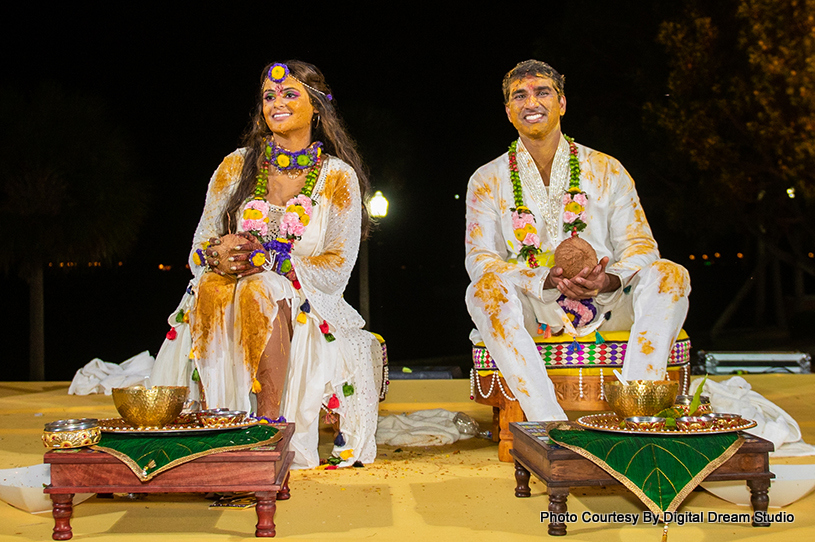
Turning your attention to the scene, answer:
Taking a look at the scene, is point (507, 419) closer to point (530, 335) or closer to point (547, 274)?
point (530, 335)

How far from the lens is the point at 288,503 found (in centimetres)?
301

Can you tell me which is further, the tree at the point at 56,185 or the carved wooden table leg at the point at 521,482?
the tree at the point at 56,185

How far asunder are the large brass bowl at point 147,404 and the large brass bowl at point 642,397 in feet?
4.87

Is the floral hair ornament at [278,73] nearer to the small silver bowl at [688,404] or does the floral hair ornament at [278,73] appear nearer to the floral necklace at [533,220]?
the floral necklace at [533,220]

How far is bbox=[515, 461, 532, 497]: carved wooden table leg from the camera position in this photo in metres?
3.04

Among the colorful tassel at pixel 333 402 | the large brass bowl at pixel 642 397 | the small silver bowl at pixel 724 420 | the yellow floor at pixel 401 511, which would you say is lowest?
the yellow floor at pixel 401 511

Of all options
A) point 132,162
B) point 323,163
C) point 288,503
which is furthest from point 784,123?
point 288,503

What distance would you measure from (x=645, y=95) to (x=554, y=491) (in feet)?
34.1

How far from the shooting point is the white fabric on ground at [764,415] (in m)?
3.79

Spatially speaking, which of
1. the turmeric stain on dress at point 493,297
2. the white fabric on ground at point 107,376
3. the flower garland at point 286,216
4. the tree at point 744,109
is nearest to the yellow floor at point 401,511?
the turmeric stain on dress at point 493,297

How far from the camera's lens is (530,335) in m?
3.80

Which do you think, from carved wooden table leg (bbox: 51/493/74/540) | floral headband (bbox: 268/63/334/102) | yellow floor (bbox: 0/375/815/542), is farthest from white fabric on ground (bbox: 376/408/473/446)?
carved wooden table leg (bbox: 51/493/74/540)

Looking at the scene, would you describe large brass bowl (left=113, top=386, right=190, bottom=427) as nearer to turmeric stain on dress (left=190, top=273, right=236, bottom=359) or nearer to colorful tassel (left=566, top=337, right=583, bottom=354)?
turmeric stain on dress (left=190, top=273, right=236, bottom=359)

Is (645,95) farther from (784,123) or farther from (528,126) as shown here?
(528,126)
